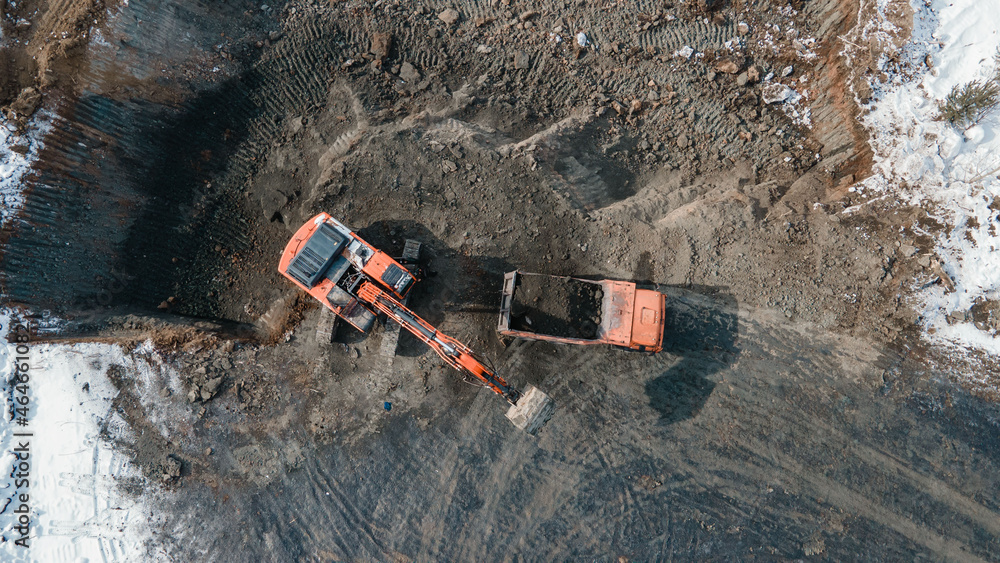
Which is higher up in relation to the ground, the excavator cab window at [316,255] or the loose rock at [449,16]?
the loose rock at [449,16]

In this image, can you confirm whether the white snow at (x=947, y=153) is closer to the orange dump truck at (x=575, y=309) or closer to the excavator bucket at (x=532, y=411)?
the orange dump truck at (x=575, y=309)

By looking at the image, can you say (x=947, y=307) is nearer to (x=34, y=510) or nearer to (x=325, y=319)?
(x=325, y=319)

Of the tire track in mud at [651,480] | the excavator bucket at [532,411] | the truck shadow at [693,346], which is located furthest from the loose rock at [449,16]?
the excavator bucket at [532,411]

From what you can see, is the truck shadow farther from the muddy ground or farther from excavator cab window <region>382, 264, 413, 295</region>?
excavator cab window <region>382, 264, 413, 295</region>

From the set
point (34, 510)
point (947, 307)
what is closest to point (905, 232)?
point (947, 307)

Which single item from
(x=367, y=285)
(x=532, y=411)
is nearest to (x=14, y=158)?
(x=367, y=285)

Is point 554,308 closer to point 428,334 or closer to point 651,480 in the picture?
point 428,334
